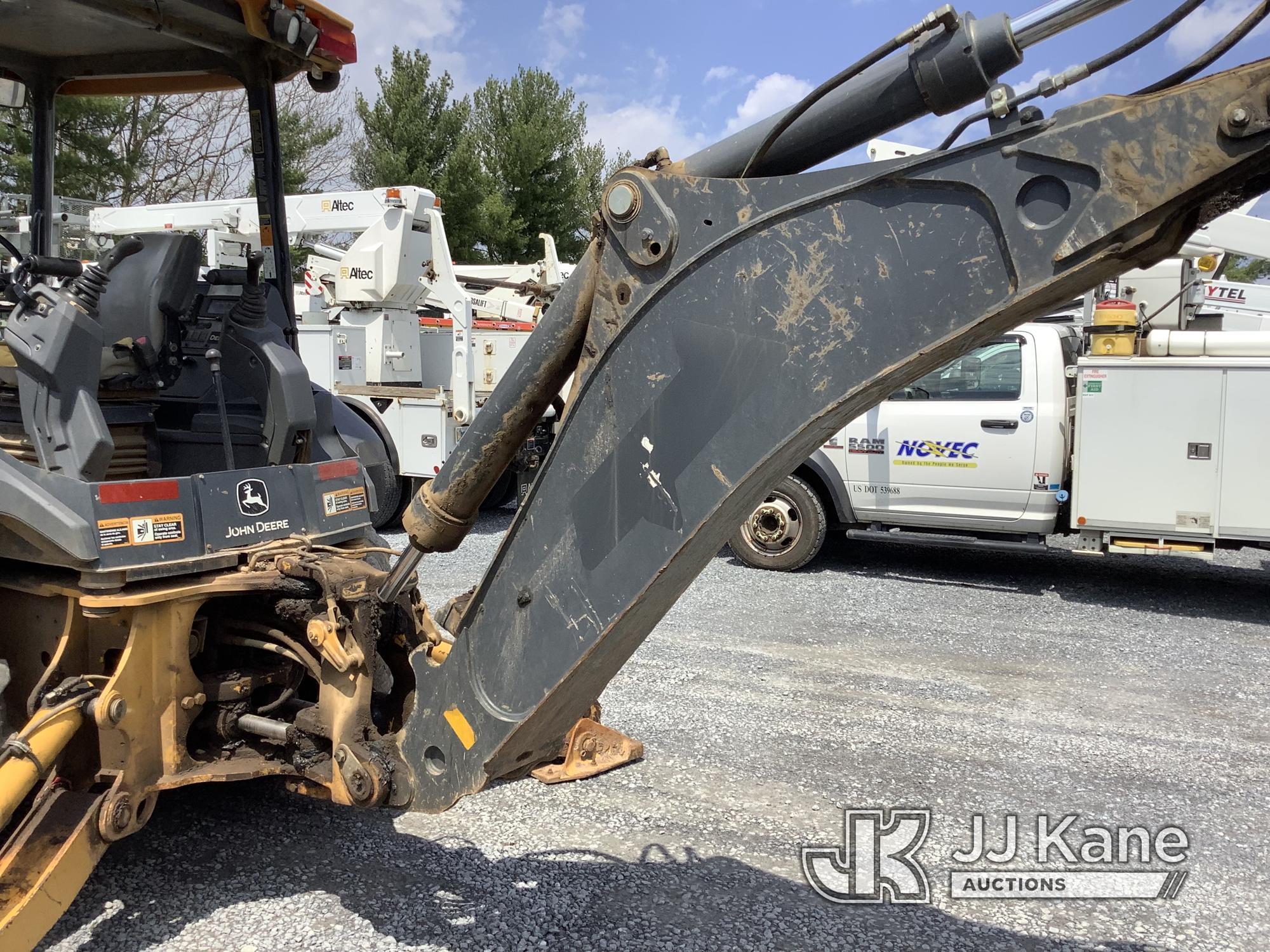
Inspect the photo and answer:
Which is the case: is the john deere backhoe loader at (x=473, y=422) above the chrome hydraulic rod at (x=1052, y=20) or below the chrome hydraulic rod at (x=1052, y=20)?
below

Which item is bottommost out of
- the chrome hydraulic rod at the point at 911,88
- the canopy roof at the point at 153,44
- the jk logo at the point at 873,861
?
the jk logo at the point at 873,861

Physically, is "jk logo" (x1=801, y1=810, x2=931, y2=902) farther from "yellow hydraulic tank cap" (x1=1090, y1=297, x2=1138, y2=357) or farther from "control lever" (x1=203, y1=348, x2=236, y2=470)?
"yellow hydraulic tank cap" (x1=1090, y1=297, x2=1138, y2=357)

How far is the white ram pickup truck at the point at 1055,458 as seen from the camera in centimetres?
741

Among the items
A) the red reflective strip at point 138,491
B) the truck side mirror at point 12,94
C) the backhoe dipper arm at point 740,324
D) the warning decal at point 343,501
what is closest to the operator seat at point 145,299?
the red reflective strip at point 138,491

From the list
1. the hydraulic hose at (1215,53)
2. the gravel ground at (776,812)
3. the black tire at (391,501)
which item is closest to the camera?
the hydraulic hose at (1215,53)

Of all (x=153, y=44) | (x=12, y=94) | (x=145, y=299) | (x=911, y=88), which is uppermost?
(x=153, y=44)

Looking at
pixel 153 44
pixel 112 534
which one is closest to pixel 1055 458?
pixel 153 44

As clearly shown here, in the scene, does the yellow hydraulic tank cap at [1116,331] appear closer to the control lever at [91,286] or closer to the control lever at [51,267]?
the control lever at [91,286]

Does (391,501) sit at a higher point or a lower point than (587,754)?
higher

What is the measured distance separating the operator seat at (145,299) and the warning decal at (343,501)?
79 centimetres

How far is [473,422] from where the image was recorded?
8.03 feet

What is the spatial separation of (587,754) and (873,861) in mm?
1187

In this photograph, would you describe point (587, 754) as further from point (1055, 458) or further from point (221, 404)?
point (1055, 458)

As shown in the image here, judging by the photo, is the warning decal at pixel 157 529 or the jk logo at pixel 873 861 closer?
the warning decal at pixel 157 529
